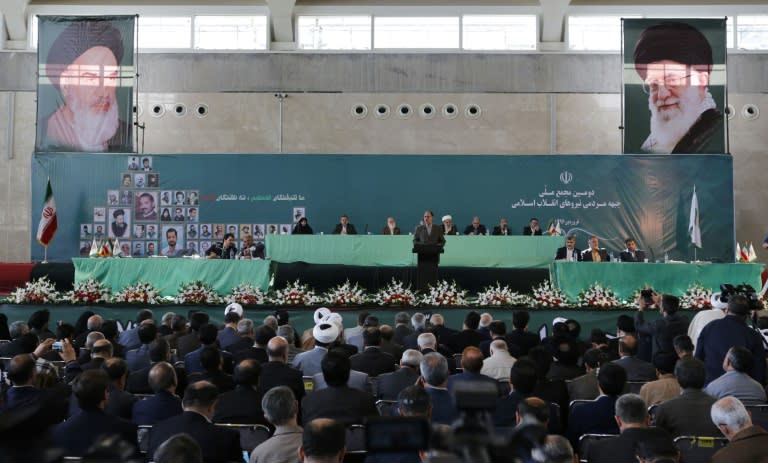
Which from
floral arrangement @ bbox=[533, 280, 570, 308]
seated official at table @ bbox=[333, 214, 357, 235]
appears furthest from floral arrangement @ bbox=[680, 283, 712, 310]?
seated official at table @ bbox=[333, 214, 357, 235]

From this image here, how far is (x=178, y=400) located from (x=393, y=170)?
14.4m

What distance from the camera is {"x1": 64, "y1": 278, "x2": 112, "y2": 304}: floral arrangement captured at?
12664 millimetres

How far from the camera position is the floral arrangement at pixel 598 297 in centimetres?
1215

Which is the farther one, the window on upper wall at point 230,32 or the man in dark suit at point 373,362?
the window on upper wall at point 230,32

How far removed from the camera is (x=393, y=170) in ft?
62.4

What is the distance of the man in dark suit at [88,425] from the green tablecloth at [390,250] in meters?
9.94

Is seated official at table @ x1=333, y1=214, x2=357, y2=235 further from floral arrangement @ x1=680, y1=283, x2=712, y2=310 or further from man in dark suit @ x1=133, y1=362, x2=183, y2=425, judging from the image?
man in dark suit @ x1=133, y1=362, x2=183, y2=425

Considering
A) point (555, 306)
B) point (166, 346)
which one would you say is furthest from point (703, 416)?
point (555, 306)

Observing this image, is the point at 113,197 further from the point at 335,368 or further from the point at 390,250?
the point at 335,368

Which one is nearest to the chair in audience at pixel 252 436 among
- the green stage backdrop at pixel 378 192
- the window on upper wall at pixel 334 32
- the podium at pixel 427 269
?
the podium at pixel 427 269

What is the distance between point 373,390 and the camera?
596cm

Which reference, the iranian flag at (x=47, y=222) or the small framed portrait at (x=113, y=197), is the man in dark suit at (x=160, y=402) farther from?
the small framed portrait at (x=113, y=197)

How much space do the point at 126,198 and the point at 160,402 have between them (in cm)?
1515

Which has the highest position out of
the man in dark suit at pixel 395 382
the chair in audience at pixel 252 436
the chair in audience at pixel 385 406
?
the man in dark suit at pixel 395 382
